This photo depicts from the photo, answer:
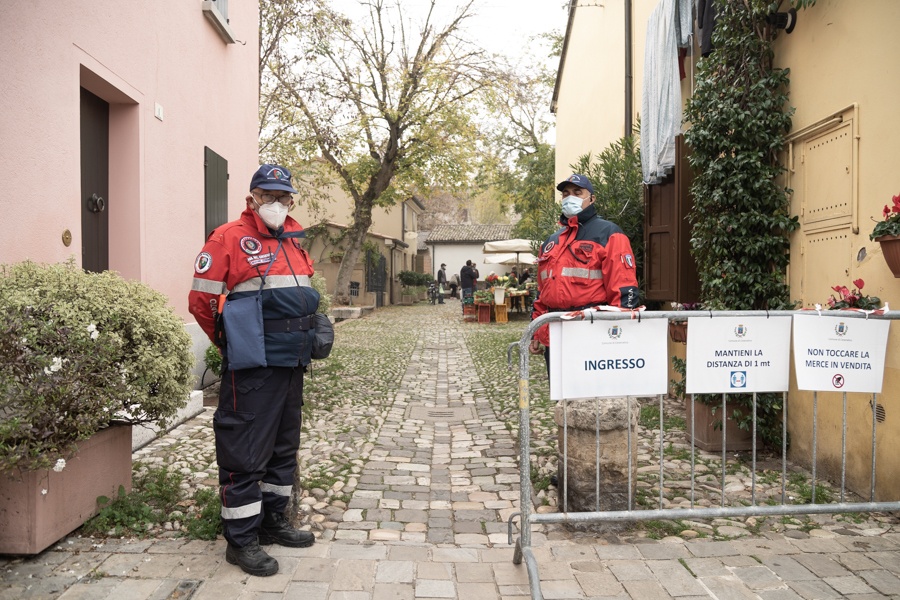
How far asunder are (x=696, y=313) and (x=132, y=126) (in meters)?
5.32

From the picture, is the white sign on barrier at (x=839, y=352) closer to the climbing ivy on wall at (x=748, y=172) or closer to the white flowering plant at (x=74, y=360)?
the climbing ivy on wall at (x=748, y=172)

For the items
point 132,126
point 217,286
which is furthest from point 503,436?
point 132,126

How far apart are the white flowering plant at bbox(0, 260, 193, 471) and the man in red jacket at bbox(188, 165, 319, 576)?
1.81ft

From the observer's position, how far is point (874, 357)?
12.1ft

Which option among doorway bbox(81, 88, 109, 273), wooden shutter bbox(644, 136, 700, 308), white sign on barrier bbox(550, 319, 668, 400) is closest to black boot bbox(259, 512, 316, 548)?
white sign on barrier bbox(550, 319, 668, 400)

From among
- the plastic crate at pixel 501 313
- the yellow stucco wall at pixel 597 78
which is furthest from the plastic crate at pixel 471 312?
the yellow stucco wall at pixel 597 78

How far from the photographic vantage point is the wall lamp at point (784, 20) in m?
5.09

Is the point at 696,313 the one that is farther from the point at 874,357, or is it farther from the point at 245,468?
the point at 245,468

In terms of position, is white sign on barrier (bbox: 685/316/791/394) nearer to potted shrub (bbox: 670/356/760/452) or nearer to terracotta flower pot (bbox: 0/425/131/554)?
potted shrub (bbox: 670/356/760/452)

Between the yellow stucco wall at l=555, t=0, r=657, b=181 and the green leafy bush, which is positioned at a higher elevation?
the yellow stucco wall at l=555, t=0, r=657, b=181

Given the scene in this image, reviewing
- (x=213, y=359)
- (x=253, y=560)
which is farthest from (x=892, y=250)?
(x=213, y=359)

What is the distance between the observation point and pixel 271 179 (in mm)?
3518

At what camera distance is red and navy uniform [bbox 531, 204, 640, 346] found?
4352 mm

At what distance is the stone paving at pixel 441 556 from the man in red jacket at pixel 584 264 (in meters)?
1.22
